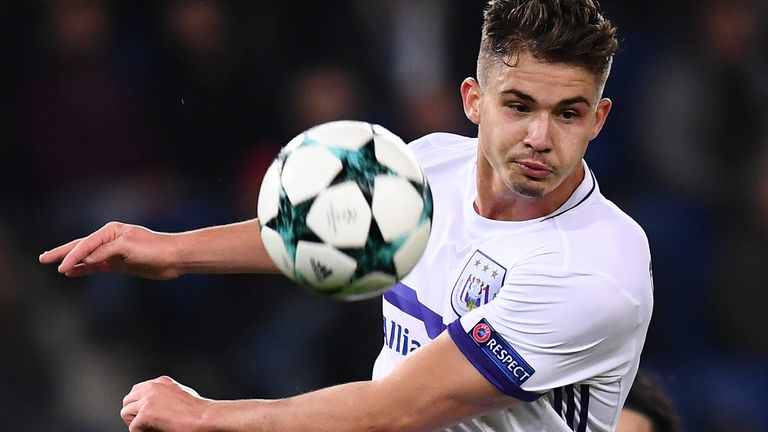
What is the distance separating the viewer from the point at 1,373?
6496 millimetres

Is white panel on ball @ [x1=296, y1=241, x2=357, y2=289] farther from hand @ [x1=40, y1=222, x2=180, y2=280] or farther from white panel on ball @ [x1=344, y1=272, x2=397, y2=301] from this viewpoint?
hand @ [x1=40, y1=222, x2=180, y2=280]

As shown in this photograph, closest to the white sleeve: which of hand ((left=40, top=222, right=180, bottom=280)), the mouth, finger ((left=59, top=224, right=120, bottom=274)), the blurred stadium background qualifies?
the mouth

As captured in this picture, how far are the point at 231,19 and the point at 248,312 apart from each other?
80.3 inches

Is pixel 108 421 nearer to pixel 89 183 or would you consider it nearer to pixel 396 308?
pixel 89 183

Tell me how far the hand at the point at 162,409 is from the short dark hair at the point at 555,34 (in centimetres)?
→ 133

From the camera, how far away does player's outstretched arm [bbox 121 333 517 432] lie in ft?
9.95

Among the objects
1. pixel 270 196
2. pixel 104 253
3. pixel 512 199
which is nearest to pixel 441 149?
pixel 512 199

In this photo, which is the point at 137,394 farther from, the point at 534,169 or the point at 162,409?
the point at 534,169

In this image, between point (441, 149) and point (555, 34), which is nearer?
point (555, 34)

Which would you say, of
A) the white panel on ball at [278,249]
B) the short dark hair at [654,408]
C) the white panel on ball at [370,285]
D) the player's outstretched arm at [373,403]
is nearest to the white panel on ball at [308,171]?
the white panel on ball at [278,249]

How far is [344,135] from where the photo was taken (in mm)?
3016

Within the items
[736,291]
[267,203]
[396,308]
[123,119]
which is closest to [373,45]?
[123,119]

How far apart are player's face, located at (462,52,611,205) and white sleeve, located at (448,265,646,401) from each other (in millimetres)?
281

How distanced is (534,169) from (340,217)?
0.65 metres
